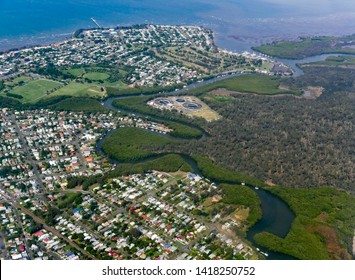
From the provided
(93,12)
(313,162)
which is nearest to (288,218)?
(313,162)

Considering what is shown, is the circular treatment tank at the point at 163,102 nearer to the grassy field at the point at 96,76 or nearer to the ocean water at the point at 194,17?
the grassy field at the point at 96,76

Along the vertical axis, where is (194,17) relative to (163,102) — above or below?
above

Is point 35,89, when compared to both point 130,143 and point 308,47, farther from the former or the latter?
point 308,47

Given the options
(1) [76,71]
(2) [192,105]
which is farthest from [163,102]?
(1) [76,71]

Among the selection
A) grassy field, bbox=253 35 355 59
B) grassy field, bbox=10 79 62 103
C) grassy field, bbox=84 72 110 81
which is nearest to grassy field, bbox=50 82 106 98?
grassy field, bbox=10 79 62 103

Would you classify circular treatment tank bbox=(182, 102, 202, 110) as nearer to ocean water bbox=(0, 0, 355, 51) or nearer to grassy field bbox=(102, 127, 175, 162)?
grassy field bbox=(102, 127, 175, 162)

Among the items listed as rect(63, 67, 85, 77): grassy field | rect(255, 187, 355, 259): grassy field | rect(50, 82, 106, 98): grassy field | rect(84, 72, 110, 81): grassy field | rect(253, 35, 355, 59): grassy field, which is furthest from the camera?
rect(253, 35, 355, 59): grassy field
